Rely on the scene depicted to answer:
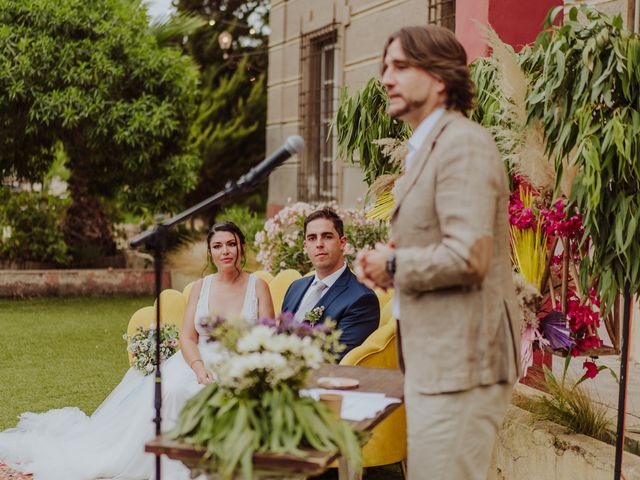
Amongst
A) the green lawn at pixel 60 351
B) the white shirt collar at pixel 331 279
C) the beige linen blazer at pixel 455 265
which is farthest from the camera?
the green lawn at pixel 60 351

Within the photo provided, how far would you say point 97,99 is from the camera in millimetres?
12422

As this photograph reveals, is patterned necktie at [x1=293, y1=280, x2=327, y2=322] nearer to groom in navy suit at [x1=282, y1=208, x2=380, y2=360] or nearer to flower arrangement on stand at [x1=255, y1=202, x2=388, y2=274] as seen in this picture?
groom in navy suit at [x1=282, y1=208, x2=380, y2=360]

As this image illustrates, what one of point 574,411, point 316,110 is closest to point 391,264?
point 574,411

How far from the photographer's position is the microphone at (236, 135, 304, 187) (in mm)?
2771

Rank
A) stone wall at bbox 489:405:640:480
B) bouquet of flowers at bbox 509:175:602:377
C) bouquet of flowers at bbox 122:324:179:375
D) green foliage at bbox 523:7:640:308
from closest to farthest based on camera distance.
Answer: green foliage at bbox 523:7:640:308 < stone wall at bbox 489:405:640:480 < bouquet of flowers at bbox 509:175:602:377 < bouquet of flowers at bbox 122:324:179:375

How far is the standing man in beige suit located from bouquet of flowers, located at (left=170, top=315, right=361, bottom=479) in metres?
0.25

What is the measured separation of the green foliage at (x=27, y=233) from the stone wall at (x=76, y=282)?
0.59 meters

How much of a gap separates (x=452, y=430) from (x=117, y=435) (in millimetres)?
3521

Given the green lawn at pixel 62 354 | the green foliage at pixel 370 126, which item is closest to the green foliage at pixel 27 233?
the green lawn at pixel 62 354

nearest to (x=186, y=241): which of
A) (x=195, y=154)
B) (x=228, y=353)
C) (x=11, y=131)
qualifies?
(x=195, y=154)

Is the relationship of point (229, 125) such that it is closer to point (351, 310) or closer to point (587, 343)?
point (351, 310)

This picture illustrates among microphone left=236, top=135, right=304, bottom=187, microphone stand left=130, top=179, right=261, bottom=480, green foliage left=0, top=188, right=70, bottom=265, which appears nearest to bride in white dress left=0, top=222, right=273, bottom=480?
microphone stand left=130, top=179, right=261, bottom=480

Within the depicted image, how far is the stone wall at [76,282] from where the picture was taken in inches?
503

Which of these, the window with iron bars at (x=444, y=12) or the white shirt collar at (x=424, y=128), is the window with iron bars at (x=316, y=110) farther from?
the white shirt collar at (x=424, y=128)
